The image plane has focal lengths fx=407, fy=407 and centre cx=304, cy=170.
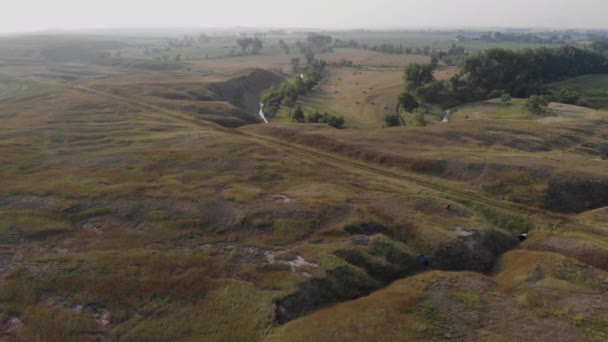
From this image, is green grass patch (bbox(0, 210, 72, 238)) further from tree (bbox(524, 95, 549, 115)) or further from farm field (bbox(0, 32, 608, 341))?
tree (bbox(524, 95, 549, 115))

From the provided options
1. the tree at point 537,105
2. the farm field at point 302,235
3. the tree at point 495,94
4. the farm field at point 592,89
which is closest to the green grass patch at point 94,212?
the farm field at point 302,235

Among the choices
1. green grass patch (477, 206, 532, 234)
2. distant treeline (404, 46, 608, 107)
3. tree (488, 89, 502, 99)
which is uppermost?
distant treeline (404, 46, 608, 107)

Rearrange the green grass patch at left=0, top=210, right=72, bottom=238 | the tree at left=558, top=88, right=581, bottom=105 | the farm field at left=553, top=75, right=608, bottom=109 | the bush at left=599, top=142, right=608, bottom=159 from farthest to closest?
the farm field at left=553, top=75, right=608, bottom=109, the tree at left=558, top=88, right=581, bottom=105, the bush at left=599, top=142, right=608, bottom=159, the green grass patch at left=0, top=210, right=72, bottom=238

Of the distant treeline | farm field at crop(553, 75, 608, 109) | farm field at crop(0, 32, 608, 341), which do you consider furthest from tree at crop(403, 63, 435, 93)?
farm field at crop(0, 32, 608, 341)

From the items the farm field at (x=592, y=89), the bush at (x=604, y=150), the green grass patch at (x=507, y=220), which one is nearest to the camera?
the green grass patch at (x=507, y=220)

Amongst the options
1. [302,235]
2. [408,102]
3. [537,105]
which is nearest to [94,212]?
[302,235]

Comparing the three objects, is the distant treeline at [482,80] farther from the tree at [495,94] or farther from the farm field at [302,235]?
the farm field at [302,235]

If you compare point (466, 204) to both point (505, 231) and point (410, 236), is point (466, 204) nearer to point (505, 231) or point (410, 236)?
point (505, 231)

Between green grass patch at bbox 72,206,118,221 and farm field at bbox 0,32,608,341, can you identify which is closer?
farm field at bbox 0,32,608,341

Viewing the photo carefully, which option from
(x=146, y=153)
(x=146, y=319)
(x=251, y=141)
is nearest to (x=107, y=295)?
(x=146, y=319)
